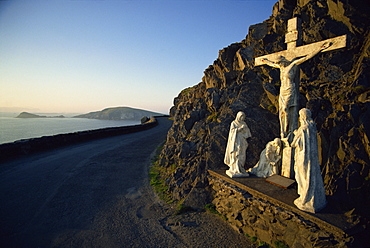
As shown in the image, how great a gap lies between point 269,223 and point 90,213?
5588 millimetres

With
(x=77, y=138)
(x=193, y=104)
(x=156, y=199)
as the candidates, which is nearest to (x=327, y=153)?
(x=156, y=199)

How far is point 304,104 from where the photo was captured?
8852 millimetres

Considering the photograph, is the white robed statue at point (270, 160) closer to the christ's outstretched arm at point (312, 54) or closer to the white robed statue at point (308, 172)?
the white robed statue at point (308, 172)

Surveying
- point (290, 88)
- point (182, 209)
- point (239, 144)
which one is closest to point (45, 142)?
point (182, 209)

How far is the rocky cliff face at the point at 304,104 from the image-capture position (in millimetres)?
7160

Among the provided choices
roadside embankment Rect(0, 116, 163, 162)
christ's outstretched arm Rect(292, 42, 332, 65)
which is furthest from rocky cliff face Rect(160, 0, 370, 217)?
roadside embankment Rect(0, 116, 163, 162)

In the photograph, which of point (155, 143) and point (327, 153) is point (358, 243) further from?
point (155, 143)

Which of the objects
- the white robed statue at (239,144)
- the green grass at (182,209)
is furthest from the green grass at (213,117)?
the green grass at (182,209)

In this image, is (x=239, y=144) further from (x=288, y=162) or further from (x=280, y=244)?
(x=280, y=244)

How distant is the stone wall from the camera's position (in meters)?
4.21

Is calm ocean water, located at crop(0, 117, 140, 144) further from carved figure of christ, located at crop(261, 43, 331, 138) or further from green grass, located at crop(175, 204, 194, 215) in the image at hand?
carved figure of christ, located at crop(261, 43, 331, 138)

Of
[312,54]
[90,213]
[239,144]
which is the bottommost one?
[90,213]

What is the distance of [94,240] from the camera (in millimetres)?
5555

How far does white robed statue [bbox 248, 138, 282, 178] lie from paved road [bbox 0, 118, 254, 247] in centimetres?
219
